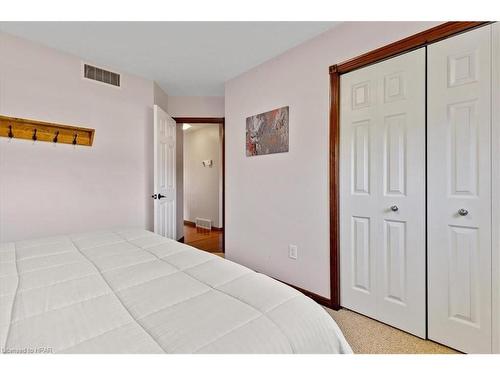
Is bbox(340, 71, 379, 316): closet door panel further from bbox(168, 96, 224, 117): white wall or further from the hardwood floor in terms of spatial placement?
the hardwood floor

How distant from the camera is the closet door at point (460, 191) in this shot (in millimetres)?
1379

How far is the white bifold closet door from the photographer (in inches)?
64.0

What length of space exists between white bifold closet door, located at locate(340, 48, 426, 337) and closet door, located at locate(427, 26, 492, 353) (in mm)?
69

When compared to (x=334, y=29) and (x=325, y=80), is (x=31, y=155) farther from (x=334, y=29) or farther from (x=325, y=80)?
(x=334, y=29)

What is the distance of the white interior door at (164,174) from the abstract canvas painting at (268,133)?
1.12 meters

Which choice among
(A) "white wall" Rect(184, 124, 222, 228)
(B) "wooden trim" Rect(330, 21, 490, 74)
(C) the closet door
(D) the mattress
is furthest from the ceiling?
(A) "white wall" Rect(184, 124, 222, 228)

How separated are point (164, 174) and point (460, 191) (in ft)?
9.82

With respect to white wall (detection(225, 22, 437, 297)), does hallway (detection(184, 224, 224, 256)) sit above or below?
below

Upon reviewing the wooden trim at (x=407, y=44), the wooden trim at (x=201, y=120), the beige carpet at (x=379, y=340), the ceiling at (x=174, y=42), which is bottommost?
the beige carpet at (x=379, y=340)

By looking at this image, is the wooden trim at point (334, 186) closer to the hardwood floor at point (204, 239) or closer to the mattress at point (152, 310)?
the mattress at point (152, 310)

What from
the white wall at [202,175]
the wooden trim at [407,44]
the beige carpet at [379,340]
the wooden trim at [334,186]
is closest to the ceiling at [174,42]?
the wooden trim at [407,44]

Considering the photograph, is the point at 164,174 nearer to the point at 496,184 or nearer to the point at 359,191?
the point at 359,191

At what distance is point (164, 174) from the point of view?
3.24m

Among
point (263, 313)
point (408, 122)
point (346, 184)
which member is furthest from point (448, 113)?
point (263, 313)
